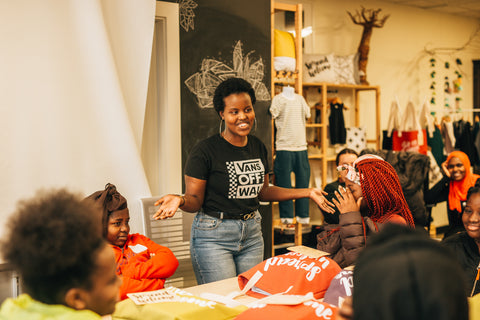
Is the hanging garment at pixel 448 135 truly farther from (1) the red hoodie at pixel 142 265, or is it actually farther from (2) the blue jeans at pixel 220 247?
(1) the red hoodie at pixel 142 265

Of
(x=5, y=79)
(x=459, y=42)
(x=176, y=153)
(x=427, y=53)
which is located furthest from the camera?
(x=459, y=42)

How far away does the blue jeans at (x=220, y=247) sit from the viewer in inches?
90.7

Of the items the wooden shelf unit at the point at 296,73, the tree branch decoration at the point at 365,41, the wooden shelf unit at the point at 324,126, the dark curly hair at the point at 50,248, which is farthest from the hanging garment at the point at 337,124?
the dark curly hair at the point at 50,248

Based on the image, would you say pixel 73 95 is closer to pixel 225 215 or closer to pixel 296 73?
pixel 225 215

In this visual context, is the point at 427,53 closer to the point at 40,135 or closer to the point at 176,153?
the point at 176,153

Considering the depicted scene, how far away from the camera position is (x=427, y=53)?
7.11 m

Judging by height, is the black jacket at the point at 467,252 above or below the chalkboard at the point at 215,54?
below

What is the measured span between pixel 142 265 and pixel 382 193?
1123mm

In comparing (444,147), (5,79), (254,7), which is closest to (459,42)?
(444,147)

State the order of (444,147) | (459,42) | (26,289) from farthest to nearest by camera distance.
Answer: (459,42) → (444,147) → (26,289)

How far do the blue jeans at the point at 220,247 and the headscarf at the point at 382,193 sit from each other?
1.96 ft

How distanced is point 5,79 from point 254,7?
232cm

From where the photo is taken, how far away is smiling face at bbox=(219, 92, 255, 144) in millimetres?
2371

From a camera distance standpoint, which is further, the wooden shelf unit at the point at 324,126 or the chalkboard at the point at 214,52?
the wooden shelf unit at the point at 324,126
